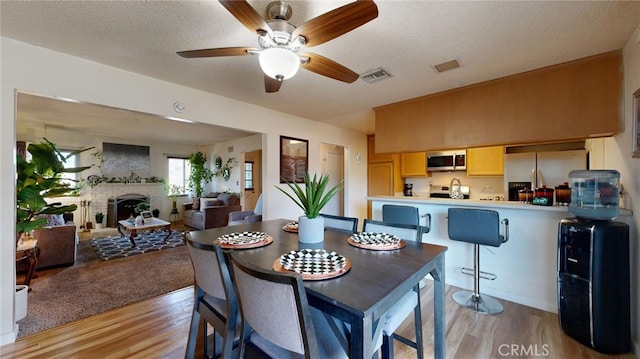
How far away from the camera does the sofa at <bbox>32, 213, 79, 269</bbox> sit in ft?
10.9

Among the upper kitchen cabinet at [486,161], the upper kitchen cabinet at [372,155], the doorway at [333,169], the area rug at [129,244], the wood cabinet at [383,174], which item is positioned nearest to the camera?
the upper kitchen cabinet at [486,161]

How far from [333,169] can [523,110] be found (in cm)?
420

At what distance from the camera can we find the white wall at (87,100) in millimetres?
1846

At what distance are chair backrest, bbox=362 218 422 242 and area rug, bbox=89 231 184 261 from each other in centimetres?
408

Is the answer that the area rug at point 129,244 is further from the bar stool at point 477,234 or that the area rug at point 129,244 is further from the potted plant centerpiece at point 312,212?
the bar stool at point 477,234

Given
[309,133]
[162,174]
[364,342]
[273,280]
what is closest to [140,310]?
[273,280]

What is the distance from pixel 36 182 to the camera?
6.73 ft

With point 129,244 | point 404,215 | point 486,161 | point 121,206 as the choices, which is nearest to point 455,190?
point 486,161

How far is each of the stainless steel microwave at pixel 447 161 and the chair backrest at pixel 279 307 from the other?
14.1 feet

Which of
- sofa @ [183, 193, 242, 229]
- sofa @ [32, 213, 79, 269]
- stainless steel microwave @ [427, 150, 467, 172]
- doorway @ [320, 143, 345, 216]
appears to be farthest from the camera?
doorway @ [320, 143, 345, 216]

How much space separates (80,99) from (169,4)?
142cm

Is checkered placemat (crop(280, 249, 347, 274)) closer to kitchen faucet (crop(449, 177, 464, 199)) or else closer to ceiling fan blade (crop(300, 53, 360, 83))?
ceiling fan blade (crop(300, 53, 360, 83))

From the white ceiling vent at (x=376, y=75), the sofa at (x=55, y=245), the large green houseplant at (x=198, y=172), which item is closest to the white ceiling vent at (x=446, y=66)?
the white ceiling vent at (x=376, y=75)

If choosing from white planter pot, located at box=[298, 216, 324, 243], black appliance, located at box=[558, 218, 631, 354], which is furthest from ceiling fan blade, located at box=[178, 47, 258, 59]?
black appliance, located at box=[558, 218, 631, 354]
